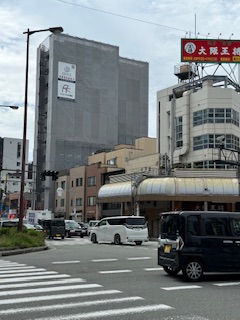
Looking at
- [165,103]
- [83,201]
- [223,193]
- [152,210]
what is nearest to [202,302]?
[223,193]

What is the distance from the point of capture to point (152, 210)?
51.4m

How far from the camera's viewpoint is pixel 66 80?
279 feet

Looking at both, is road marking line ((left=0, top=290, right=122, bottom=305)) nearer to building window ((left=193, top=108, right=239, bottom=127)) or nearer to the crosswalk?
the crosswalk

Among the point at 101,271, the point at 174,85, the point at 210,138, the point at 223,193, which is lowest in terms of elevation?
the point at 101,271

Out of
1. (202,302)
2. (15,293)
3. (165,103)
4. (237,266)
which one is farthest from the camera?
(165,103)

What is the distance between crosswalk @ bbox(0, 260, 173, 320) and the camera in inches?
305

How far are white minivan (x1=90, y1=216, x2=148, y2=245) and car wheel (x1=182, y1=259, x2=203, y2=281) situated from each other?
17.3 m

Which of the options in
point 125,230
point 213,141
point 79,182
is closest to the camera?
point 125,230

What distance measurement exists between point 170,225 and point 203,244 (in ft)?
3.79

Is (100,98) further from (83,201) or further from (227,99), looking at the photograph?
(227,99)

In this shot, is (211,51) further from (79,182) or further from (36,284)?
(36,284)

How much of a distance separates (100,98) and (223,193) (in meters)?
48.7

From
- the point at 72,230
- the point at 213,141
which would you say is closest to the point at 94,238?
the point at 72,230

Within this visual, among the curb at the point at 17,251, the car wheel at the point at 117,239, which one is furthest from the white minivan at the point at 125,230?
the curb at the point at 17,251
